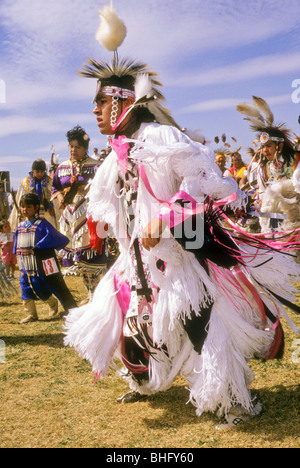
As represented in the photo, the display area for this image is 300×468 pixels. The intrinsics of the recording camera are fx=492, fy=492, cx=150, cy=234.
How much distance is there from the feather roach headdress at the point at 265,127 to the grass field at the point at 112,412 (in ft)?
10.1

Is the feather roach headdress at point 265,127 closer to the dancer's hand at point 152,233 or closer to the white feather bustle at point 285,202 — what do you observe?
the white feather bustle at point 285,202

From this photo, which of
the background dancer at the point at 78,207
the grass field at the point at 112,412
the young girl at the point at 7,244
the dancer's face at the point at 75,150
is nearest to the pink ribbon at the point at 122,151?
the grass field at the point at 112,412

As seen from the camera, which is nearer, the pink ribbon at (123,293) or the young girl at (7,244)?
the pink ribbon at (123,293)

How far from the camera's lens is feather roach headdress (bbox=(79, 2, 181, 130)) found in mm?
2625

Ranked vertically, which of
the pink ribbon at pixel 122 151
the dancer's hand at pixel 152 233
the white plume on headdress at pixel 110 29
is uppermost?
the white plume on headdress at pixel 110 29

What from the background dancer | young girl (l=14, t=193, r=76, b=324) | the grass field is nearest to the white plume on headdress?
the grass field

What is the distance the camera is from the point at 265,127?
6383mm

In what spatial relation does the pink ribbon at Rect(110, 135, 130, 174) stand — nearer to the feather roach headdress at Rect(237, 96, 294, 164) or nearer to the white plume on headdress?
the white plume on headdress

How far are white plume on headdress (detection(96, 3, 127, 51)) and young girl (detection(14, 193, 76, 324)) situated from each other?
8.93 feet

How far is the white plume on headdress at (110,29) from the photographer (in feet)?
8.77

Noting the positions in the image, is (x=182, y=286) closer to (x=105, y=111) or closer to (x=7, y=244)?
(x=105, y=111)

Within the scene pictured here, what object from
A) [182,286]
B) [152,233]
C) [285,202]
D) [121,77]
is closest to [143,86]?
[121,77]
